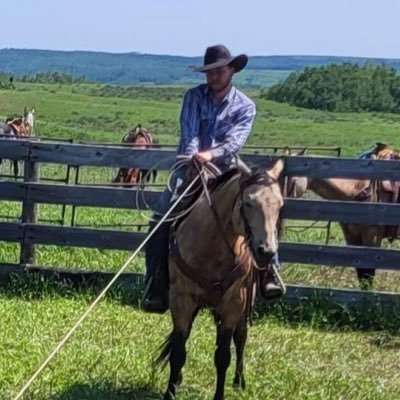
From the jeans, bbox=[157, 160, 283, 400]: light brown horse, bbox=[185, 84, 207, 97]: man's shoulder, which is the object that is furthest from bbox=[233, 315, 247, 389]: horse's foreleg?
bbox=[185, 84, 207, 97]: man's shoulder

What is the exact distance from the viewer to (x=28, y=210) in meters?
10.3

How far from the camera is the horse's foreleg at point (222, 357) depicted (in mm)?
6699

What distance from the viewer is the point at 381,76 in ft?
275

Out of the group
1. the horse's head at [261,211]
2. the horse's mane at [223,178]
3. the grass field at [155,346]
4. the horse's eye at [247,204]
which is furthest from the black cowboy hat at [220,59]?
the grass field at [155,346]

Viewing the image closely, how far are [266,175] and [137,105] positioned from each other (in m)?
84.6

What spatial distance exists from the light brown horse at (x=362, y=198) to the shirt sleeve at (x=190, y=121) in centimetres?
365

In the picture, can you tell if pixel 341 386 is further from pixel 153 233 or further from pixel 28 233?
pixel 28 233

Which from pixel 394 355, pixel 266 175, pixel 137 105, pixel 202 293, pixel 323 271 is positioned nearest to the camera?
pixel 266 175

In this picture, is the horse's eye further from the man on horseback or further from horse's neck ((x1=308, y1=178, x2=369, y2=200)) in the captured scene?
horse's neck ((x1=308, y1=178, x2=369, y2=200))

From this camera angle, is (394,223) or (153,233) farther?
(394,223)

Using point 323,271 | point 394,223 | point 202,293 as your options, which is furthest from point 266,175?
point 323,271

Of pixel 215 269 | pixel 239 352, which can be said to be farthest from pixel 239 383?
pixel 215 269

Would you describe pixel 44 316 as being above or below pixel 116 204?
below

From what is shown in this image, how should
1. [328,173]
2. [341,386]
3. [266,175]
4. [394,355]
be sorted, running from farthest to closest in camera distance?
1. [328,173]
2. [394,355]
3. [341,386]
4. [266,175]
